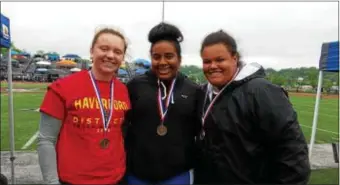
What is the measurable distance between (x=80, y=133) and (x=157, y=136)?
54cm

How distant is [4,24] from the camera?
14.5 feet

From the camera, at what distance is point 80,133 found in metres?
1.97

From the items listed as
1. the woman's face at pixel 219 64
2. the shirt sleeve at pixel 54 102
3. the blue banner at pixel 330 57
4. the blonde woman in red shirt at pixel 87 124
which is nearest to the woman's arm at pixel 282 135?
the woman's face at pixel 219 64

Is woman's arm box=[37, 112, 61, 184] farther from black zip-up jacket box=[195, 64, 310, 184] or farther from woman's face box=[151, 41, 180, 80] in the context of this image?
black zip-up jacket box=[195, 64, 310, 184]

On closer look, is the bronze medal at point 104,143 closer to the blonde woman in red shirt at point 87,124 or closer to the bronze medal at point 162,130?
the blonde woman in red shirt at point 87,124

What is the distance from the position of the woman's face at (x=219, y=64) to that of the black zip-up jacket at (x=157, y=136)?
357mm

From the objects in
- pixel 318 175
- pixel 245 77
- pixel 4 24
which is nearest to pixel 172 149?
pixel 245 77

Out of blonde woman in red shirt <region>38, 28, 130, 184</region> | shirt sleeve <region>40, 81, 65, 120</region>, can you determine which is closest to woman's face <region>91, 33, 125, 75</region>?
blonde woman in red shirt <region>38, 28, 130, 184</region>

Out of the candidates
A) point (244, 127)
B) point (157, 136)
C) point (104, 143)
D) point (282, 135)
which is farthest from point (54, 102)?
point (282, 135)

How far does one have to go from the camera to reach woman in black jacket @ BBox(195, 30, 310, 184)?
5.91 feet

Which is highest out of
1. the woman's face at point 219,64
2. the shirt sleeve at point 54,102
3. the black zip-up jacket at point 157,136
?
the woman's face at point 219,64

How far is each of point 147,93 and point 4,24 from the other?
122 inches

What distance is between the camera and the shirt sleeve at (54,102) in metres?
1.88

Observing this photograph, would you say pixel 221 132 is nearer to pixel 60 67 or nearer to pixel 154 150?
pixel 154 150
